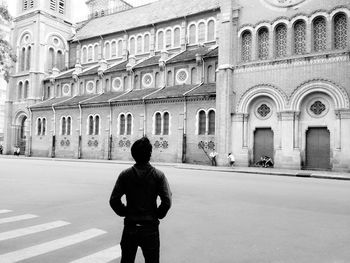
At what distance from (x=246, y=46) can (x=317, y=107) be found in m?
7.32

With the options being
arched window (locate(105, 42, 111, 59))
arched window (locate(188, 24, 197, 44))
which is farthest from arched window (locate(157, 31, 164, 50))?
arched window (locate(105, 42, 111, 59))

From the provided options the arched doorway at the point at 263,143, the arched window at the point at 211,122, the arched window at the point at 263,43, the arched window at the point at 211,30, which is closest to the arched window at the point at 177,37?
the arched window at the point at 211,30

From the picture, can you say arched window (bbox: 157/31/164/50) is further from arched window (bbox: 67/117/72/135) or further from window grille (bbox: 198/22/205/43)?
arched window (bbox: 67/117/72/135)

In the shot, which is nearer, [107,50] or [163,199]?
[163,199]

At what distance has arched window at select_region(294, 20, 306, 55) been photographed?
2527 cm

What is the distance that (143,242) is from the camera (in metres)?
3.24

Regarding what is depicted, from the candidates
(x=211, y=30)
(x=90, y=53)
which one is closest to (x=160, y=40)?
(x=211, y=30)

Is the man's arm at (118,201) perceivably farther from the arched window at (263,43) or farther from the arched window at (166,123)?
the arched window at (166,123)

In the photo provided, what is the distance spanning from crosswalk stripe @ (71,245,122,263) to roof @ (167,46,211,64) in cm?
3115

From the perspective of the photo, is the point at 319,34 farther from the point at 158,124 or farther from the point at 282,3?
the point at 158,124

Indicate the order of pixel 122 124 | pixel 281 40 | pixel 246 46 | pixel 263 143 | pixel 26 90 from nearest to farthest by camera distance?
pixel 281 40 → pixel 263 143 → pixel 246 46 → pixel 122 124 → pixel 26 90

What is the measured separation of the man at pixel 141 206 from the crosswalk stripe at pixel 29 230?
362 cm

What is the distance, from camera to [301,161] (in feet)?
79.9

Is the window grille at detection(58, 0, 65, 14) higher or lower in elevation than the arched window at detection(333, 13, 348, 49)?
higher
